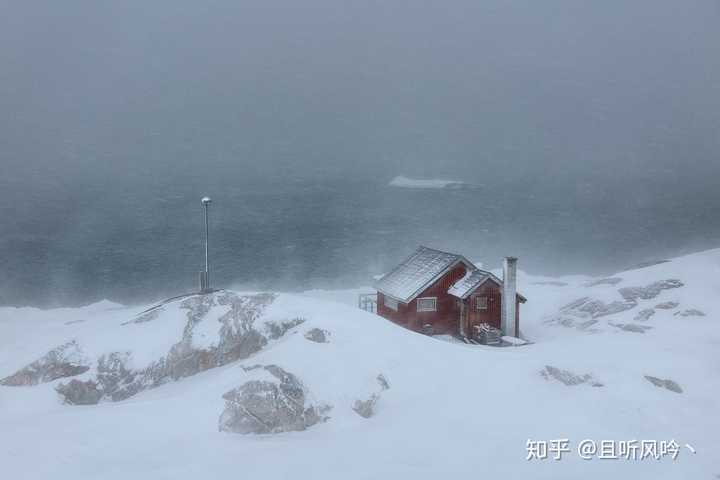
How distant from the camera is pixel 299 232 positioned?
4513 inches

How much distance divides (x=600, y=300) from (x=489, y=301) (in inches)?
497

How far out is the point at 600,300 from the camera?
4222cm

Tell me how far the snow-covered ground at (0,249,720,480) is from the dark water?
53.9 meters

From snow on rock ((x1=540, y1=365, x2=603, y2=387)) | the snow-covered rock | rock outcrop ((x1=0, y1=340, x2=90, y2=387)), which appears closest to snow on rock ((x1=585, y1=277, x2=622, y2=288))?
snow on rock ((x1=540, y1=365, x2=603, y2=387))

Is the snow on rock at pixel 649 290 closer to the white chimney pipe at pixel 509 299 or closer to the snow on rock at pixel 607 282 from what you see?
the snow on rock at pixel 607 282

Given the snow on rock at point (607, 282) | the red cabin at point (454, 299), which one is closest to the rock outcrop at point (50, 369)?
the red cabin at point (454, 299)

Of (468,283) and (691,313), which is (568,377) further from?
(691,313)

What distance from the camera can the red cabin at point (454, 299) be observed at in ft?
112

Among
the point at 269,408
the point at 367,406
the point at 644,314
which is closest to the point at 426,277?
the point at 644,314

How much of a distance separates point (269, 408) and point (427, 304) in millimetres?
18210

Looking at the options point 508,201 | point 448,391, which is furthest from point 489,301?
point 508,201

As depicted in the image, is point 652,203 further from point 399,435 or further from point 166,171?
point 399,435

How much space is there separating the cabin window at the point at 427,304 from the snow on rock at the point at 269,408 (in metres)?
16.7

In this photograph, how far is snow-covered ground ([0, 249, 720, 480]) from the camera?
1600 centimetres
